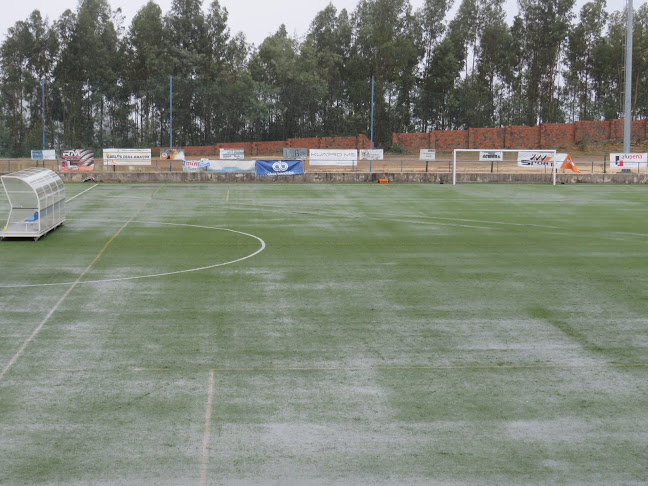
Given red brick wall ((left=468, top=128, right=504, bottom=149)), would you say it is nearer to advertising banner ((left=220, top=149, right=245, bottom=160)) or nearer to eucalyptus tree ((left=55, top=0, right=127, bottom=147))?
advertising banner ((left=220, top=149, right=245, bottom=160))

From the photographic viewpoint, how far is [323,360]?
41.2 feet

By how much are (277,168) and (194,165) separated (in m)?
5.72

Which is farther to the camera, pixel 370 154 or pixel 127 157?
pixel 370 154

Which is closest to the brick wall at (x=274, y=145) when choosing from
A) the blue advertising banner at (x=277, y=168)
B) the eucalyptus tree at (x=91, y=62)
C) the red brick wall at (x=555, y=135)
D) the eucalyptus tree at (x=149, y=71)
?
the eucalyptus tree at (x=149, y=71)

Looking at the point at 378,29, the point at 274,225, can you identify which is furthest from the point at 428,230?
the point at 378,29

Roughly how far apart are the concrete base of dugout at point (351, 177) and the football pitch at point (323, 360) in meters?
25.0

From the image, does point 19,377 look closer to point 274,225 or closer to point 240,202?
point 274,225

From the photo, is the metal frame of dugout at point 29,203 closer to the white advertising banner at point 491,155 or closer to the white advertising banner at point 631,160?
the white advertising banner at point 491,155

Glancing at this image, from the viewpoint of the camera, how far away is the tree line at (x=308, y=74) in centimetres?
6844

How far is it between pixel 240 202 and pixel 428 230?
40.8 ft

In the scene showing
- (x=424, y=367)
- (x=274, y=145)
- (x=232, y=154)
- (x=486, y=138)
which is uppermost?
(x=486, y=138)

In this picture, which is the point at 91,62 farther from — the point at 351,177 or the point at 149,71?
the point at 351,177

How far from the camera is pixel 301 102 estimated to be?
70312 millimetres

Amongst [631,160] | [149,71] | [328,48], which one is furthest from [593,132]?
[149,71]
